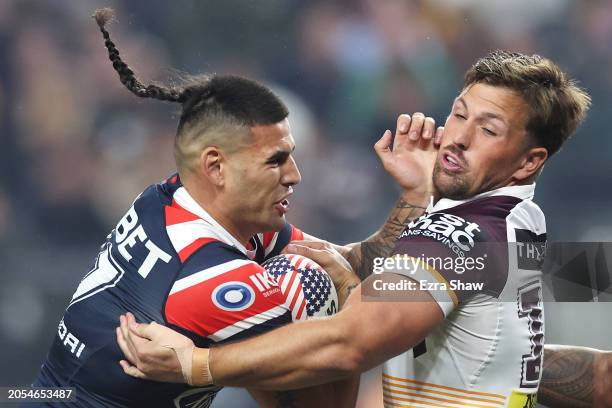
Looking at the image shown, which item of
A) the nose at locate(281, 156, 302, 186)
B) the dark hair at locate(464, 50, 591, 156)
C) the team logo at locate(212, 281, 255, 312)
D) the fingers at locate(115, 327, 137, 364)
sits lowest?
the fingers at locate(115, 327, 137, 364)

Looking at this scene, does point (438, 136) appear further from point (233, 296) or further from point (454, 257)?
point (233, 296)

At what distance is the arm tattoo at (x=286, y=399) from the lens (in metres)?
3.80

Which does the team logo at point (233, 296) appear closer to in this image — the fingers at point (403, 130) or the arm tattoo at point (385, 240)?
the arm tattoo at point (385, 240)

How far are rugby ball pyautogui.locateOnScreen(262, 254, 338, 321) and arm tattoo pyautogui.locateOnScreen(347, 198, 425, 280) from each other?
54 centimetres

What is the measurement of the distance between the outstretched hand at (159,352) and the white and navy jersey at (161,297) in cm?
9

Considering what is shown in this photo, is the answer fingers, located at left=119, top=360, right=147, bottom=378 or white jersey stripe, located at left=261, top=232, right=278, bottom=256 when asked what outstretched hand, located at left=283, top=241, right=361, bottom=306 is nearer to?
white jersey stripe, located at left=261, top=232, right=278, bottom=256

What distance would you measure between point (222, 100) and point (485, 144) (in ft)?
3.87

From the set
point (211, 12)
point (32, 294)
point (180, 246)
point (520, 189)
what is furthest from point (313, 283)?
point (211, 12)

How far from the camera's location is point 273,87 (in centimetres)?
791

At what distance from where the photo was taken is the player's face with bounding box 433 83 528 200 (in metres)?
3.57

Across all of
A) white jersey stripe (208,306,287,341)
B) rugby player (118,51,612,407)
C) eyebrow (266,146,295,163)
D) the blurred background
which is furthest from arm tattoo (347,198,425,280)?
the blurred background

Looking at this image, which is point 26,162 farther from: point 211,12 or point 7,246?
point 211,12

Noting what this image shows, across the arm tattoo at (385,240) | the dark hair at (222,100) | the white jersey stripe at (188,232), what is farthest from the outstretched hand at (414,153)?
the white jersey stripe at (188,232)

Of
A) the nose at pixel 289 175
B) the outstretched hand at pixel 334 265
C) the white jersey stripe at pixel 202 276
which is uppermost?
the nose at pixel 289 175
